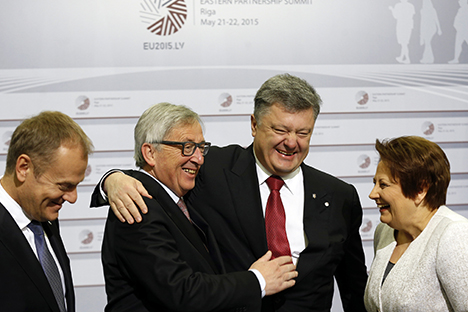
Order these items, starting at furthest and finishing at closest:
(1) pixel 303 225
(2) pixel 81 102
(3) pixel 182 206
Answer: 1. (2) pixel 81 102
2. (1) pixel 303 225
3. (3) pixel 182 206

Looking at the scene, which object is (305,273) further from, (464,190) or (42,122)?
(464,190)

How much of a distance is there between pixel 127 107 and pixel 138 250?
1955 millimetres

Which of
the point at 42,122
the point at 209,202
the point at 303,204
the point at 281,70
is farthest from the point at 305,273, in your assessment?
the point at 281,70

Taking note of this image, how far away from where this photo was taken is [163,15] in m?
3.48

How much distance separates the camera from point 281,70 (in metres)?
3.56

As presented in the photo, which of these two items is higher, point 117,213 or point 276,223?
point 117,213

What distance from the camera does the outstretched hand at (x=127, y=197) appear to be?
173 centimetres

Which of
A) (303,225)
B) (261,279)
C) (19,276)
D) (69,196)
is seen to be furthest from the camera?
(303,225)

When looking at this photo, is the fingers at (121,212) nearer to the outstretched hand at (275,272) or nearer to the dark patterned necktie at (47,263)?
the dark patterned necktie at (47,263)

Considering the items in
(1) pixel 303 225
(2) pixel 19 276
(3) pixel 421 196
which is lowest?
(1) pixel 303 225

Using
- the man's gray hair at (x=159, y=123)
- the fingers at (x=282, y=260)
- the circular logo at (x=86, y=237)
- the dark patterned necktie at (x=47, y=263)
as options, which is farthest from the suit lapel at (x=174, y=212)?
the circular logo at (x=86, y=237)

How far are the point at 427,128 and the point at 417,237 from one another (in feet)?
6.54

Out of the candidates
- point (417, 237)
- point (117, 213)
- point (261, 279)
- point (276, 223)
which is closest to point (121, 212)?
point (117, 213)

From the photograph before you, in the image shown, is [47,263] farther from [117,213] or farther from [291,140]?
[291,140]
